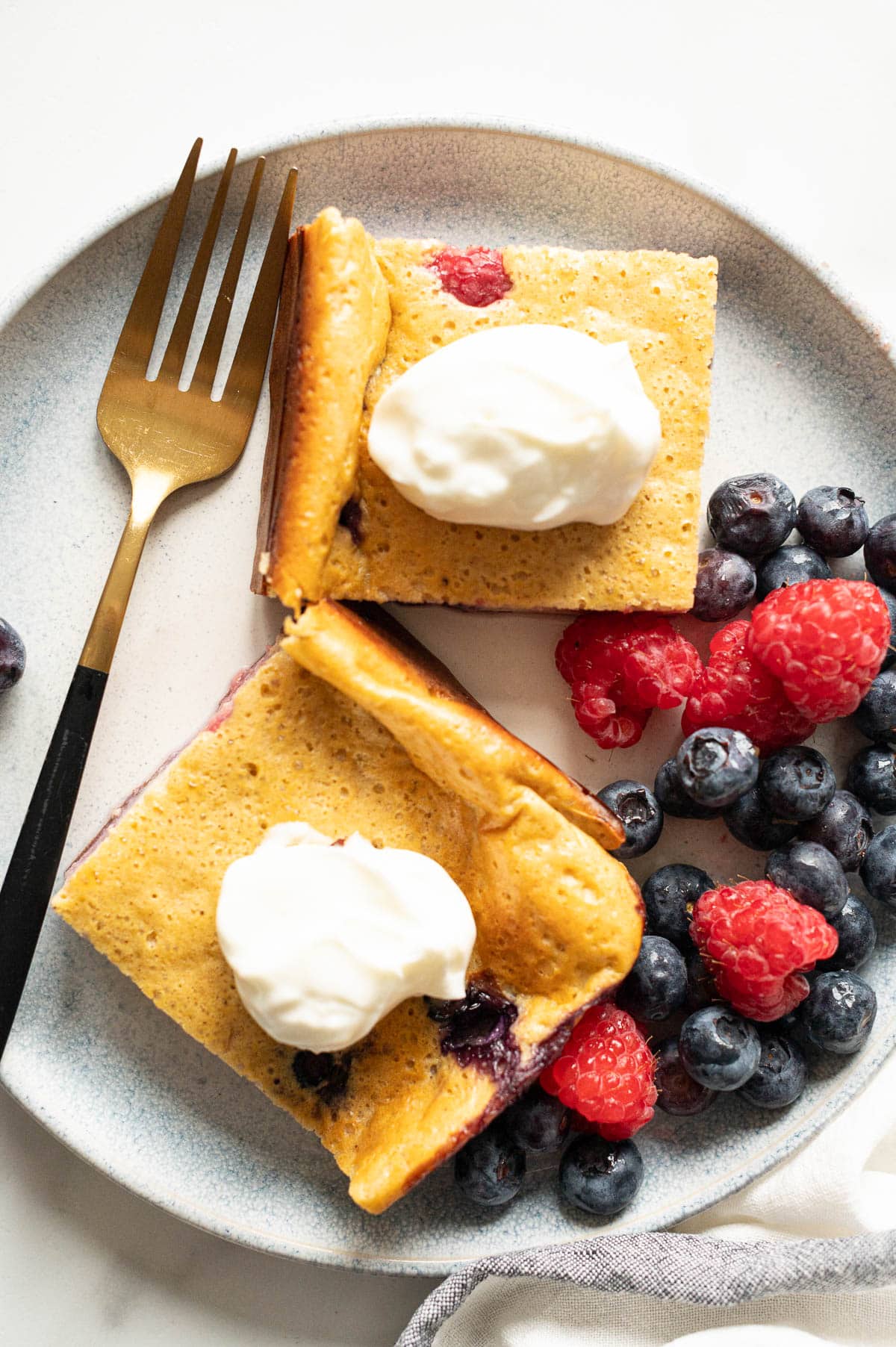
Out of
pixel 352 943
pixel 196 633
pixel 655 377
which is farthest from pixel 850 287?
pixel 352 943

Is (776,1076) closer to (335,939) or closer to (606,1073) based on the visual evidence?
(606,1073)

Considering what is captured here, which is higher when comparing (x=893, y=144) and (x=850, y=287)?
(x=893, y=144)

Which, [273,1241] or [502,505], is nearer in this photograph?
[502,505]

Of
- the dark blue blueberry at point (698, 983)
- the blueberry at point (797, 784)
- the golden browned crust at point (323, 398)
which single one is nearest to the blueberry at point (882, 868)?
the blueberry at point (797, 784)

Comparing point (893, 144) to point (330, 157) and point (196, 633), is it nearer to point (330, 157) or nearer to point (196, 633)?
point (330, 157)

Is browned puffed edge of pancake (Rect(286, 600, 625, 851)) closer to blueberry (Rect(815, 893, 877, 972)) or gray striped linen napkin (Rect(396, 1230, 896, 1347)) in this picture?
blueberry (Rect(815, 893, 877, 972))

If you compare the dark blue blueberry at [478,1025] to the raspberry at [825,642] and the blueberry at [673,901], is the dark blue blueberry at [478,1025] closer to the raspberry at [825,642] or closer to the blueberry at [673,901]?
the blueberry at [673,901]
